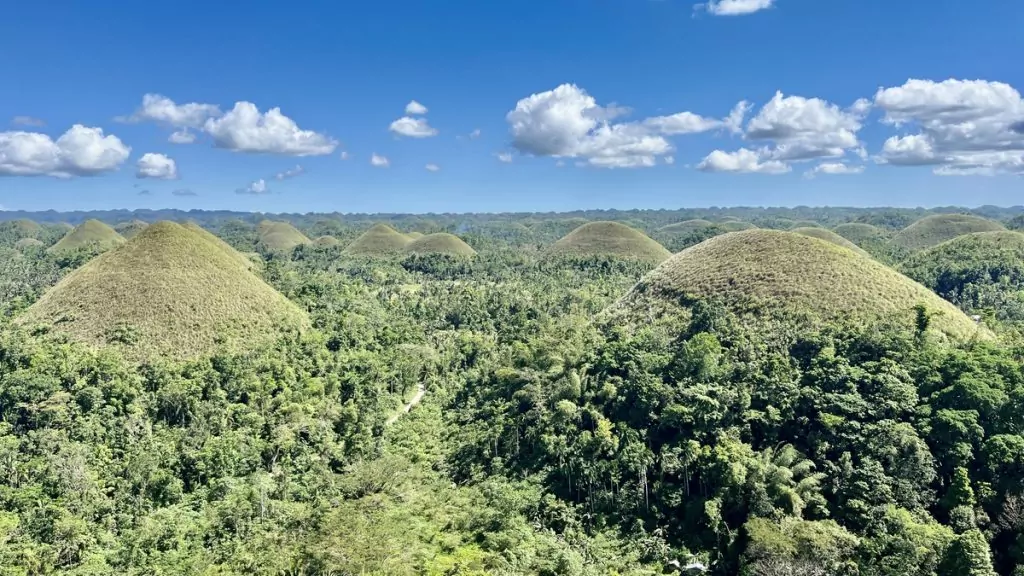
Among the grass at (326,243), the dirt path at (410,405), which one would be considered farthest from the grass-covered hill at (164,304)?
the grass at (326,243)

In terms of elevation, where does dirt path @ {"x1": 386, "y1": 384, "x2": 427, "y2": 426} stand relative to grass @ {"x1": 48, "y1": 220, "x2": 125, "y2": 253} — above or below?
below

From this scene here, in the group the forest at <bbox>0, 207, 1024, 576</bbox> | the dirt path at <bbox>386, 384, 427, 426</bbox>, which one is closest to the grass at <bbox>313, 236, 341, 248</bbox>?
the forest at <bbox>0, 207, 1024, 576</bbox>

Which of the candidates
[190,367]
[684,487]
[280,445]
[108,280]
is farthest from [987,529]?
[108,280]

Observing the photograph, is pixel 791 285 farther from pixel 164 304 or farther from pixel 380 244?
pixel 380 244

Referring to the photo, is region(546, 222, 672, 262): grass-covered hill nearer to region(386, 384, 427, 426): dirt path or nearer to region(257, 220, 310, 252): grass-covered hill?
region(386, 384, 427, 426): dirt path

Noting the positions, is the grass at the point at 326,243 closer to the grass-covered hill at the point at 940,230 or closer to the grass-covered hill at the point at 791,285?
the grass-covered hill at the point at 791,285

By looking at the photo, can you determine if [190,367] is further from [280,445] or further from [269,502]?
[269,502]
